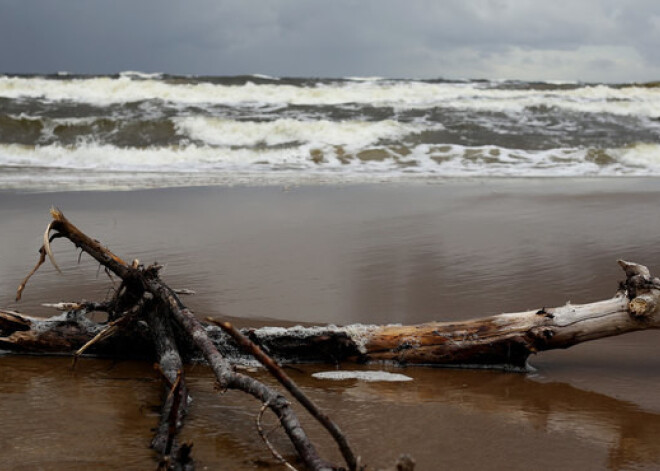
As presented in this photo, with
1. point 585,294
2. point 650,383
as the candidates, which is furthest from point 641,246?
point 650,383

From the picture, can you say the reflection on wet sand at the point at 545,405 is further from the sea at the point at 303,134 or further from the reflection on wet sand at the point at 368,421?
the sea at the point at 303,134

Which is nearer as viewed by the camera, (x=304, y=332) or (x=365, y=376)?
(x=365, y=376)

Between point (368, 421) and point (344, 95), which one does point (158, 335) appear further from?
point (344, 95)

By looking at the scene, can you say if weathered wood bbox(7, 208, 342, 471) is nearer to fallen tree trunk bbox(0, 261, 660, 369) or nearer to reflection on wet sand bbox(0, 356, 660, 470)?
fallen tree trunk bbox(0, 261, 660, 369)

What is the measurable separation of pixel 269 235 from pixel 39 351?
10.3 feet

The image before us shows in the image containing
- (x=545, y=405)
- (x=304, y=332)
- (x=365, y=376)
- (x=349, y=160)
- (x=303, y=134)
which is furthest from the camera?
(x=303, y=134)

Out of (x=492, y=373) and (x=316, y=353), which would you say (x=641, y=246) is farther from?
(x=316, y=353)

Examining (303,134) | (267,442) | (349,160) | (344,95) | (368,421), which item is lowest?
(368,421)

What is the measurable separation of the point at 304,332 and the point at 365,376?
1.07 ft

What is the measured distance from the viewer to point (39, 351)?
336 centimetres

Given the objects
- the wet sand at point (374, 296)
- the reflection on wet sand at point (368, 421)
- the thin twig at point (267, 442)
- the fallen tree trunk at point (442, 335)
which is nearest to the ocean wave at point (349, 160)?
the wet sand at point (374, 296)

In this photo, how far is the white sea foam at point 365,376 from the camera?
10.00ft

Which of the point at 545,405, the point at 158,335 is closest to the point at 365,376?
the point at 545,405

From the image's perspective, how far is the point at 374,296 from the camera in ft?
14.5
